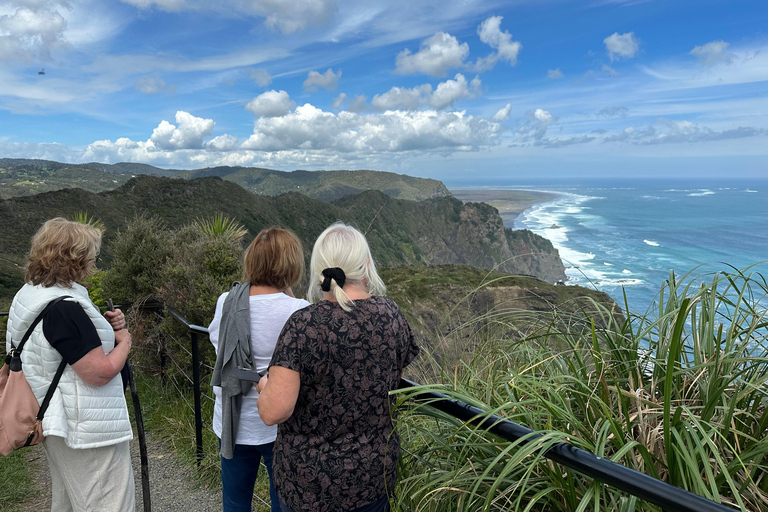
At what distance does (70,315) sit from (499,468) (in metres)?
1.82

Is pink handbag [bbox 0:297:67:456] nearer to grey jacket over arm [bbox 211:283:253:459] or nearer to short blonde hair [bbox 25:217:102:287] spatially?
short blonde hair [bbox 25:217:102:287]

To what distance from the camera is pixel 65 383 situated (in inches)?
82.8

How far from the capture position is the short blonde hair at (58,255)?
2.09m

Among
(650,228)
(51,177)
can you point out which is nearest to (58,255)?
(51,177)

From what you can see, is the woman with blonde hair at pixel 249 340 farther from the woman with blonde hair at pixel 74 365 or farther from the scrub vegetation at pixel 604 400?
the scrub vegetation at pixel 604 400

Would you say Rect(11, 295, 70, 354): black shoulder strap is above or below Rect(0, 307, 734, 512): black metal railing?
above

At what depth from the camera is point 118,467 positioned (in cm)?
232

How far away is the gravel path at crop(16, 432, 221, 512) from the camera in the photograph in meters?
3.20

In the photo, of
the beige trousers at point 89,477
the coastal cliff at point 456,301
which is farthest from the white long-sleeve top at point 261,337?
the coastal cliff at point 456,301

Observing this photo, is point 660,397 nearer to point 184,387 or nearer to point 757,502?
point 757,502

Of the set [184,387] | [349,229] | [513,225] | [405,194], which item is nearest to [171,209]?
[184,387]

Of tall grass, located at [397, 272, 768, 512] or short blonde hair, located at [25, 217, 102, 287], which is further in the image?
short blonde hair, located at [25, 217, 102, 287]

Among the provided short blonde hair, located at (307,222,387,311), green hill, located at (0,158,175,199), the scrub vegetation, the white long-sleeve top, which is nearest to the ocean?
the scrub vegetation

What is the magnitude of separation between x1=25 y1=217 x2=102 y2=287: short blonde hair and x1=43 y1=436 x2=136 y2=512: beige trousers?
734mm
